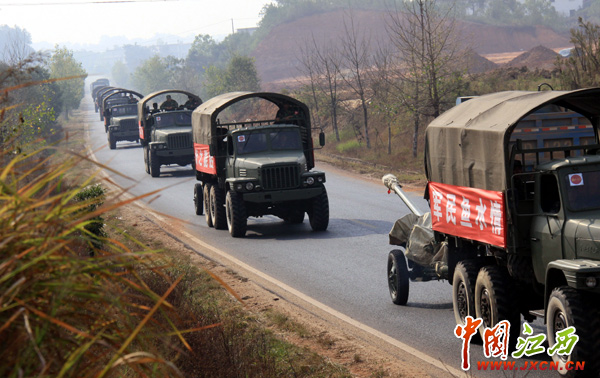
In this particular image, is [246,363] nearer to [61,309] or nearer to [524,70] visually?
[61,309]

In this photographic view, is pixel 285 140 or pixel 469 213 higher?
pixel 285 140

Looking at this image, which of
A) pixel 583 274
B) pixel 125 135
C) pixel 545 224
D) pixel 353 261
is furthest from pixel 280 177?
pixel 125 135

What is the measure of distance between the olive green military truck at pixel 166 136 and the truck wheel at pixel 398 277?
776 inches

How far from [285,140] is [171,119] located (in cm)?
1508

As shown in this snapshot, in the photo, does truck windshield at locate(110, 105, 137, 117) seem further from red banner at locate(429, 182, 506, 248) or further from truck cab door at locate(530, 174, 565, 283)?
truck cab door at locate(530, 174, 565, 283)

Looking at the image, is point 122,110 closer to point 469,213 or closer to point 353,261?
point 353,261

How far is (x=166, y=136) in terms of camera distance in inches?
1219

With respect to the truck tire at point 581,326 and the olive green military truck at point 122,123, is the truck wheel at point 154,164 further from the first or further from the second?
the truck tire at point 581,326

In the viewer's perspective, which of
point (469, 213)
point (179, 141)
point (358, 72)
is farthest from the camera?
point (358, 72)

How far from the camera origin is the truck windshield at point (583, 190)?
754 centimetres

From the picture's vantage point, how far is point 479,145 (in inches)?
351

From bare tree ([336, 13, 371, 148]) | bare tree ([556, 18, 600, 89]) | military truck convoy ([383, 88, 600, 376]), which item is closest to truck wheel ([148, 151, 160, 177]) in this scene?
bare tree ([336, 13, 371, 148])

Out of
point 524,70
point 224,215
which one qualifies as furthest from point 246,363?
point 524,70

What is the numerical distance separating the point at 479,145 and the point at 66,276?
6355mm
